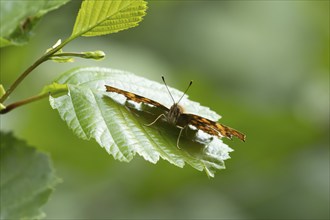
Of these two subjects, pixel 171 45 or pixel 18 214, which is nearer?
pixel 18 214

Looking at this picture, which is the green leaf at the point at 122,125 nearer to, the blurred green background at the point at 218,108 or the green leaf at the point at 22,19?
the green leaf at the point at 22,19

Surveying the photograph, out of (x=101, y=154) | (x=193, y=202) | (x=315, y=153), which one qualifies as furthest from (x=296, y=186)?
(x=101, y=154)

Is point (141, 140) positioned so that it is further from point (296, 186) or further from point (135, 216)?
point (296, 186)

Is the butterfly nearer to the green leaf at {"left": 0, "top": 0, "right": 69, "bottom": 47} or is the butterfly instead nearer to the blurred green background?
the green leaf at {"left": 0, "top": 0, "right": 69, "bottom": 47}

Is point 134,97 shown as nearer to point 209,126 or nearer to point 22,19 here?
point 209,126

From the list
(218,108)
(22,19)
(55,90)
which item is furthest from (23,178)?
(218,108)

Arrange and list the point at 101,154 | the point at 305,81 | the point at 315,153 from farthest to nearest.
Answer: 1. the point at 305,81
2. the point at 315,153
3. the point at 101,154
